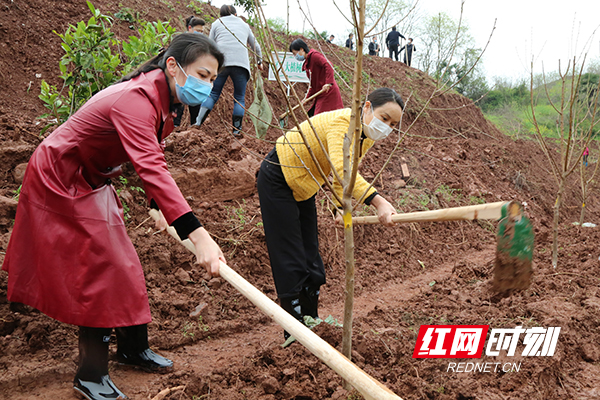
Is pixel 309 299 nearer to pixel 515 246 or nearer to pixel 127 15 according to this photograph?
pixel 515 246

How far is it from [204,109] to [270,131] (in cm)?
246

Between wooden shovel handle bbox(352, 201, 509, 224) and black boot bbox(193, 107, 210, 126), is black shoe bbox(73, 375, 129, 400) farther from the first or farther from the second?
black boot bbox(193, 107, 210, 126)

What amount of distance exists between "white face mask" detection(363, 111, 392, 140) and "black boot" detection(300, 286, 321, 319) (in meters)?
1.10

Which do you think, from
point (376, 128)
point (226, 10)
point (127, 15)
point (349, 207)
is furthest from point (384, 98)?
point (127, 15)

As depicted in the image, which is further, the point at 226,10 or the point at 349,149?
the point at 226,10

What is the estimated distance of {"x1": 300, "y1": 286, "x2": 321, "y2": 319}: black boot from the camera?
289 cm

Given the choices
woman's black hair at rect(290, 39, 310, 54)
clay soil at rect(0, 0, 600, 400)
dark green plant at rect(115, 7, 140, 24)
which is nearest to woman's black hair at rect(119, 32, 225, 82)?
clay soil at rect(0, 0, 600, 400)

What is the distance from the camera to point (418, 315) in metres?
3.43

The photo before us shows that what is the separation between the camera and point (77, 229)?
1985 millimetres

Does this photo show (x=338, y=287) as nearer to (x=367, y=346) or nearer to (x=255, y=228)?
(x=255, y=228)

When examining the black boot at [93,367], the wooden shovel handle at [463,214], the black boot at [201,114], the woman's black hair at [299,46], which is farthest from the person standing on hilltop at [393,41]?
the black boot at [93,367]

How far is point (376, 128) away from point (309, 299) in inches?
49.0

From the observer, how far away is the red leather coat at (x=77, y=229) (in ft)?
6.48

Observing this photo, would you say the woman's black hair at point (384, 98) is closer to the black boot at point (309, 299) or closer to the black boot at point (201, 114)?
the black boot at point (309, 299)
